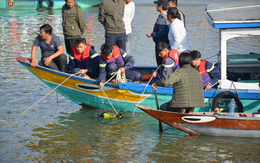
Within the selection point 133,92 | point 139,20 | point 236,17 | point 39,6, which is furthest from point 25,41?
point 39,6

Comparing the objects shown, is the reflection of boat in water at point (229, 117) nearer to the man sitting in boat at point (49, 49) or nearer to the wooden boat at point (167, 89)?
the wooden boat at point (167, 89)

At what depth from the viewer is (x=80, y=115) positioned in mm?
7559

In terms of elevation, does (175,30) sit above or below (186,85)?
above

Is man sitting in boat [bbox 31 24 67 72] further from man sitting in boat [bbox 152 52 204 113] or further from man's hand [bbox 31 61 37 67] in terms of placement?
man sitting in boat [bbox 152 52 204 113]

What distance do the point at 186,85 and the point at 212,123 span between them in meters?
0.92

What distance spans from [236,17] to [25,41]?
12.8m

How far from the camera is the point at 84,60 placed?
7406mm

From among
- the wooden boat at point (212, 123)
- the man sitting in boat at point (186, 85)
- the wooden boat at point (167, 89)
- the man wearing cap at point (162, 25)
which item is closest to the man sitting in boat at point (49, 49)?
the wooden boat at point (167, 89)

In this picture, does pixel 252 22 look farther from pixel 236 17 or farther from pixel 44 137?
pixel 44 137

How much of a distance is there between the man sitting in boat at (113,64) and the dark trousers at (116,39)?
1.21m

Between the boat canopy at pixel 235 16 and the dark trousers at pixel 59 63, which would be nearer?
the boat canopy at pixel 235 16

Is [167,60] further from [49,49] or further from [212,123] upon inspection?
[49,49]

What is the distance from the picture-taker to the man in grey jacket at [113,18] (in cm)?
827

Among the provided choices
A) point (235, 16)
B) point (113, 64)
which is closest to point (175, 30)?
point (235, 16)
